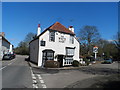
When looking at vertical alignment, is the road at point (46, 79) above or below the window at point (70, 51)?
below

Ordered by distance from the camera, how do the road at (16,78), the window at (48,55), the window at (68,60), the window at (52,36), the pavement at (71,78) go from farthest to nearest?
the window at (68,60) → the window at (52,36) → the window at (48,55) → the pavement at (71,78) → the road at (16,78)

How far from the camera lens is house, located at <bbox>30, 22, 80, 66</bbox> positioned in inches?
861

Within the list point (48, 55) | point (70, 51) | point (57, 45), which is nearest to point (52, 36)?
point (57, 45)

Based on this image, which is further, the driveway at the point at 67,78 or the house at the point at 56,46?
the house at the point at 56,46

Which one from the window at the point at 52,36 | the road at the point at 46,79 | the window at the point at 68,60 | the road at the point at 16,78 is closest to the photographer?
the road at the point at 16,78

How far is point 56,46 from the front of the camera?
2328cm

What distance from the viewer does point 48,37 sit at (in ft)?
73.8

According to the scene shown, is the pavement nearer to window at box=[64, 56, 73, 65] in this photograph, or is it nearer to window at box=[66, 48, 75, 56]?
window at box=[64, 56, 73, 65]

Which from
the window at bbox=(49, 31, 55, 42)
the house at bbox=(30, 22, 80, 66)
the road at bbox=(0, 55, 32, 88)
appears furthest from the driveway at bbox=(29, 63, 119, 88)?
the window at bbox=(49, 31, 55, 42)

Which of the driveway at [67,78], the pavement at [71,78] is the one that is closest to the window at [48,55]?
the pavement at [71,78]

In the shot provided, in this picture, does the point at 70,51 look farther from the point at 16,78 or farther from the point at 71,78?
the point at 16,78

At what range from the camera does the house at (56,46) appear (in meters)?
21.9

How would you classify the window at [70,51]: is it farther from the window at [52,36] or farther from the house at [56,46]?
the window at [52,36]

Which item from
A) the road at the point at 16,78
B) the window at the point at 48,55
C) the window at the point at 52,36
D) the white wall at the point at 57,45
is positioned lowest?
the road at the point at 16,78
